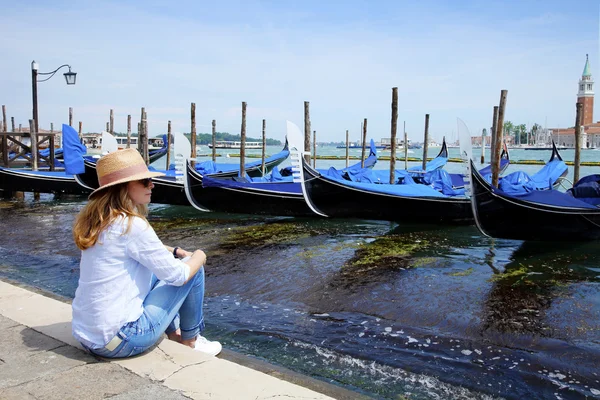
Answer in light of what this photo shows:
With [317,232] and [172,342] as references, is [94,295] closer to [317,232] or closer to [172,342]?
[172,342]

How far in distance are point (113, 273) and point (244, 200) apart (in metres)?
8.22

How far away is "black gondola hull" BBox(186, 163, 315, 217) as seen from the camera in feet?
32.7

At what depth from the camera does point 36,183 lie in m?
12.7

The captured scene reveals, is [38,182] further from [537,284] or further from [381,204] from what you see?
[537,284]

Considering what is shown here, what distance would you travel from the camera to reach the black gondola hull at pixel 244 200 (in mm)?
9977

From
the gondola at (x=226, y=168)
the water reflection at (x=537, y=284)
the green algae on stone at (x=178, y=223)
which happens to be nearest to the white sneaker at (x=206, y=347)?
the water reflection at (x=537, y=284)

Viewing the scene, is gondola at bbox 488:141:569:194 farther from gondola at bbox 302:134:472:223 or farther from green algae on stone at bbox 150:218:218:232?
green algae on stone at bbox 150:218:218:232

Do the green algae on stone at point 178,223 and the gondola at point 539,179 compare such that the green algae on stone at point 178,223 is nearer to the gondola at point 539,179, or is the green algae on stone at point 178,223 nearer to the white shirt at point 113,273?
the gondola at point 539,179

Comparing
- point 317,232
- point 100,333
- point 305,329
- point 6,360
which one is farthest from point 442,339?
point 317,232

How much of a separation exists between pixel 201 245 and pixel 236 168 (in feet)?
26.5

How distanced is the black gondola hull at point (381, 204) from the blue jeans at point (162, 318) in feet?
21.8

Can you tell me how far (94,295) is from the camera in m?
2.08

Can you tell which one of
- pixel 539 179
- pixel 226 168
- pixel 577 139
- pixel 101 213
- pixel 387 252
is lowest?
pixel 387 252

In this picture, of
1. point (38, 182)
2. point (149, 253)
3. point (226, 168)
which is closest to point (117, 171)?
point (149, 253)
